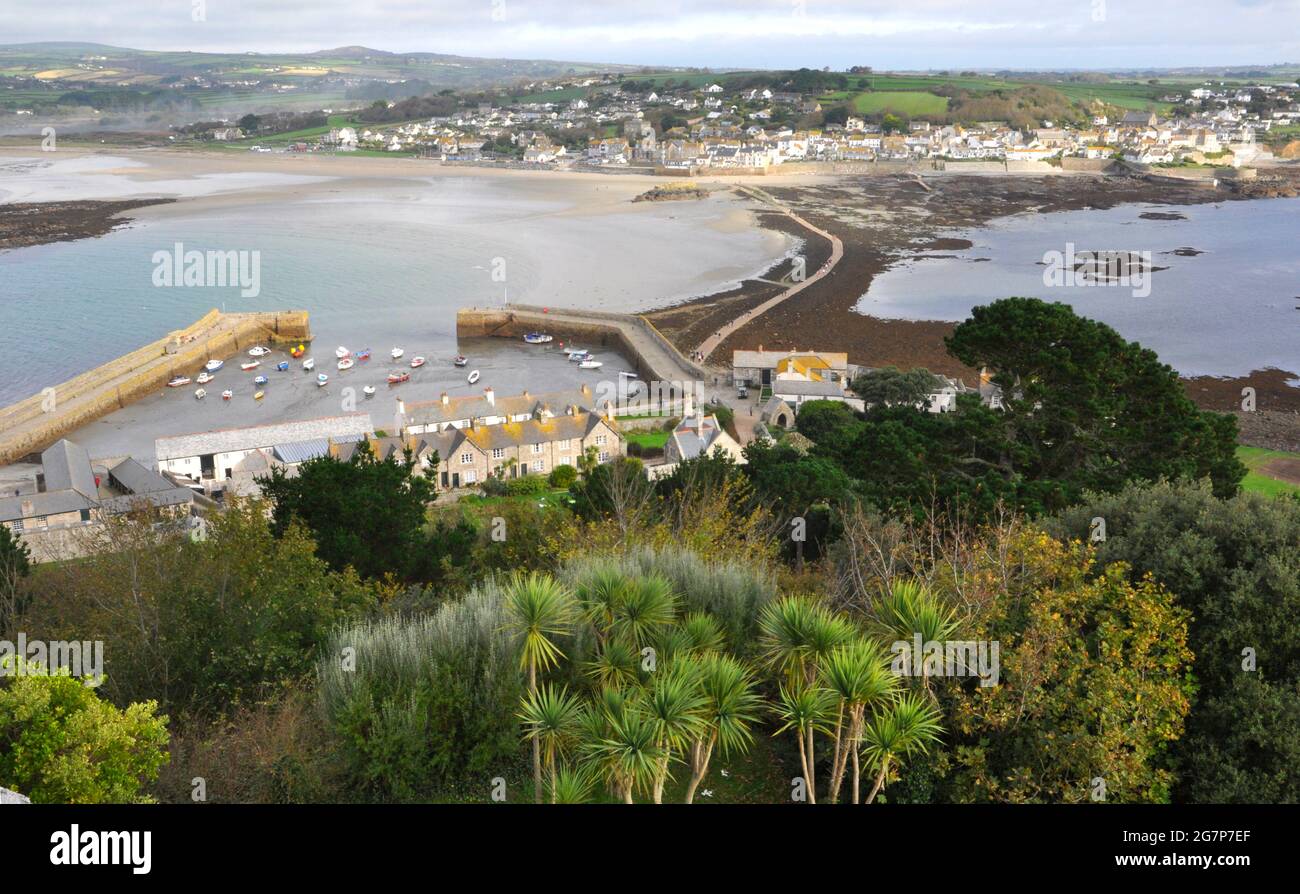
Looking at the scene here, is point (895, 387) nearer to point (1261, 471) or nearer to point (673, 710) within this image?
point (1261, 471)

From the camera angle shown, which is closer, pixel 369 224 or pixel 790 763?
pixel 790 763

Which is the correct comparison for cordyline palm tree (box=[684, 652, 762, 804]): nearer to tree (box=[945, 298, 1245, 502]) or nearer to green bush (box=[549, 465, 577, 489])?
tree (box=[945, 298, 1245, 502])

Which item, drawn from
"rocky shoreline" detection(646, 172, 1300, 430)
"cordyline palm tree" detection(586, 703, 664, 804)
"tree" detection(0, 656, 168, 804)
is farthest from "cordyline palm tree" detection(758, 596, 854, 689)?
"rocky shoreline" detection(646, 172, 1300, 430)

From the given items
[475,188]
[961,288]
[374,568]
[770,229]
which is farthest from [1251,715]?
[475,188]

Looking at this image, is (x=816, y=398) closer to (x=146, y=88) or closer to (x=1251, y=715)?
(x=1251, y=715)

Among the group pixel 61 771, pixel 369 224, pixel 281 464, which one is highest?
pixel 369 224

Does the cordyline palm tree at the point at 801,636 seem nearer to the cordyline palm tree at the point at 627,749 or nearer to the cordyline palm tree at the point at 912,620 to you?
the cordyline palm tree at the point at 912,620

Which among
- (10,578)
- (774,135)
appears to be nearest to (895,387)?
(10,578)
